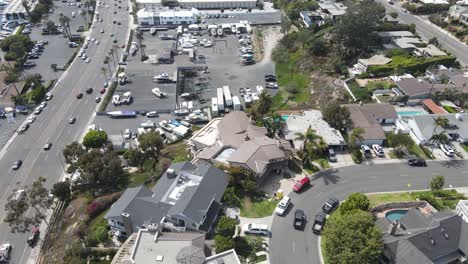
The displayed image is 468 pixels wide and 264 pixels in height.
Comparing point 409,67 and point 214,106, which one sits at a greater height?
point 409,67

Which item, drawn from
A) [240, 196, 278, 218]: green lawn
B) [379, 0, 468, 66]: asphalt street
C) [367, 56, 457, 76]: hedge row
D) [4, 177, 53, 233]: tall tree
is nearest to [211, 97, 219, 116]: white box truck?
[240, 196, 278, 218]: green lawn

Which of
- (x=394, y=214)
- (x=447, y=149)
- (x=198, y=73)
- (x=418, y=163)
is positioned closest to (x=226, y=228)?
(x=394, y=214)

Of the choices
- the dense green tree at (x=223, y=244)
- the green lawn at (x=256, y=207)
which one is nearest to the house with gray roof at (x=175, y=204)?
the dense green tree at (x=223, y=244)

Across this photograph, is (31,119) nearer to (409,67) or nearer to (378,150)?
(378,150)

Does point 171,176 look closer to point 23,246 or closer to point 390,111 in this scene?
point 23,246

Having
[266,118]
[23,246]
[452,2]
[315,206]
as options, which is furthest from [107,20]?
[452,2]

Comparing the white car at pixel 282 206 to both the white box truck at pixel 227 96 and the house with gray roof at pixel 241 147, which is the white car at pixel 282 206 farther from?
the white box truck at pixel 227 96
